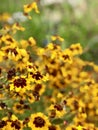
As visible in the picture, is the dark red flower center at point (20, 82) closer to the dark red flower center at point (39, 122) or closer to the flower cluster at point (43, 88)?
the flower cluster at point (43, 88)

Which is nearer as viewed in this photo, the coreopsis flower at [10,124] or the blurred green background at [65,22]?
the coreopsis flower at [10,124]

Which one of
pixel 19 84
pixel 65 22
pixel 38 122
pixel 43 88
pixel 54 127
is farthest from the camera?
pixel 65 22

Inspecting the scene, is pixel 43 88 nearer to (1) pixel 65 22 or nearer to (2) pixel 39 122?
(2) pixel 39 122

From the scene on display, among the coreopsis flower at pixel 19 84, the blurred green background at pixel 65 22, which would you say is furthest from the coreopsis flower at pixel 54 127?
the blurred green background at pixel 65 22

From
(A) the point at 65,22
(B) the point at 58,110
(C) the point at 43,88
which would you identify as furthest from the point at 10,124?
(A) the point at 65,22

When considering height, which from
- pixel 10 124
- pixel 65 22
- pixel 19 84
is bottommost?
pixel 10 124

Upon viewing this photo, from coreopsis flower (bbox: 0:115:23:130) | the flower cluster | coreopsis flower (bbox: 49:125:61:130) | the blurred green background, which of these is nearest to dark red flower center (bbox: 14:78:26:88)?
the flower cluster

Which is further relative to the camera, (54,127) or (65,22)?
(65,22)
